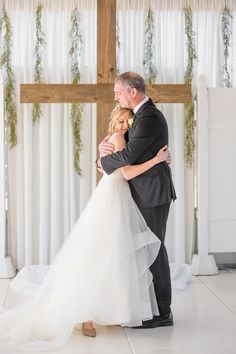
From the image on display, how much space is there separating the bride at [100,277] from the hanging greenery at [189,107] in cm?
150

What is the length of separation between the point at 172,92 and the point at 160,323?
74.6 inches

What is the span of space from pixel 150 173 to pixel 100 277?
0.66 metres

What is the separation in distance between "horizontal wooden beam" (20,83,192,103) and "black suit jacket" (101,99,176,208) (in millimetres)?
1033

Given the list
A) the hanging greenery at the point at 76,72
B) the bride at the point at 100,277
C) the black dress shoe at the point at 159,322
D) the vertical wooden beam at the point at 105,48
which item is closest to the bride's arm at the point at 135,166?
the bride at the point at 100,277

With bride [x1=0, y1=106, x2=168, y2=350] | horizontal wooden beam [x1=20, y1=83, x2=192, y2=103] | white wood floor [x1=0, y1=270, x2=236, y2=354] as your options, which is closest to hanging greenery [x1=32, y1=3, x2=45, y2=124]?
horizontal wooden beam [x1=20, y1=83, x2=192, y2=103]

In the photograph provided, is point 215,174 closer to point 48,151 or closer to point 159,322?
point 48,151

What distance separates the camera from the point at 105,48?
4.15m

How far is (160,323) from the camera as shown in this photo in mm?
3148

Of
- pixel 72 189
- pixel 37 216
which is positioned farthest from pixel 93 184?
pixel 37 216

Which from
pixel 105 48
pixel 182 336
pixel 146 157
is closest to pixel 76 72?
pixel 105 48

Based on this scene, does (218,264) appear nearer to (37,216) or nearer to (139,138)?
(37,216)

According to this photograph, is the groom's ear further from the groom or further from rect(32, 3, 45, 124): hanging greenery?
rect(32, 3, 45, 124): hanging greenery

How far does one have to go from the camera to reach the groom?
3090 millimetres

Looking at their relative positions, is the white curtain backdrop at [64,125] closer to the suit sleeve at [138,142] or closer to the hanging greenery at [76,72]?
the hanging greenery at [76,72]
